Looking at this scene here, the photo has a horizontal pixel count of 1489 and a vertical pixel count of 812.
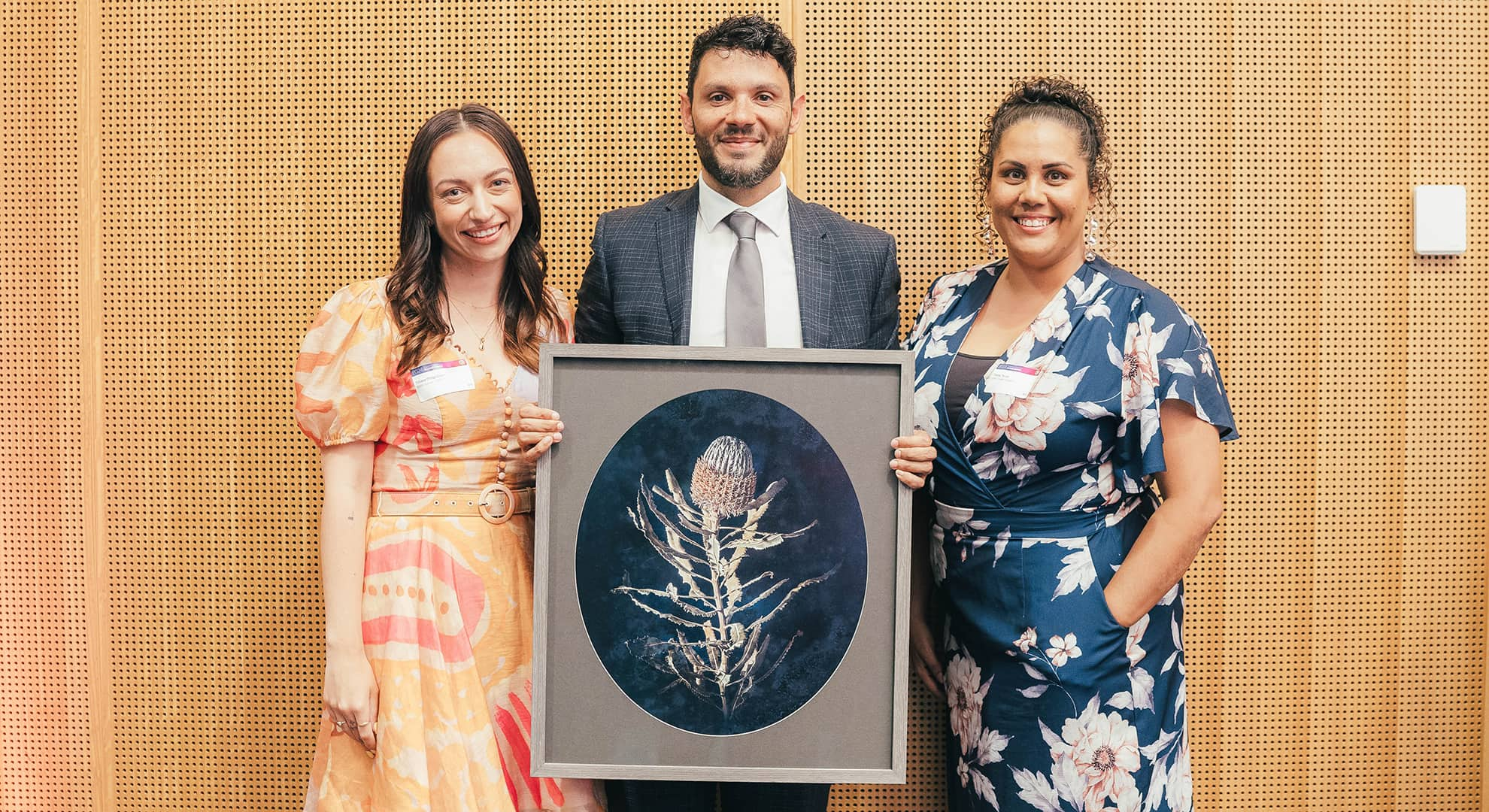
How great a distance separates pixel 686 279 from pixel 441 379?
645 millimetres

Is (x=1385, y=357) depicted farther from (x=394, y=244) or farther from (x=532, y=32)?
(x=394, y=244)

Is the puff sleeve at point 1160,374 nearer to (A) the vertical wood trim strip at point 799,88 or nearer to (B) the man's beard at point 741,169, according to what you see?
(B) the man's beard at point 741,169

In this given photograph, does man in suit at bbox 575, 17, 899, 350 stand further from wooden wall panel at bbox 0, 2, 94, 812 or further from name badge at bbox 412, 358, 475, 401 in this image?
wooden wall panel at bbox 0, 2, 94, 812

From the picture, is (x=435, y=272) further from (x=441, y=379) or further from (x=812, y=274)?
(x=812, y=274)

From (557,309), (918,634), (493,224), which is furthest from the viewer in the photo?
(918,634)

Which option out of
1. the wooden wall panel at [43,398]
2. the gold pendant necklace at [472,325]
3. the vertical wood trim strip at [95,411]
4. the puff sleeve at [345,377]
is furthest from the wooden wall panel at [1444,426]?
the wooden wall panel at [43,398]

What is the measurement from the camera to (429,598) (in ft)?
6.46

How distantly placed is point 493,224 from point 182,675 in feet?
6.59

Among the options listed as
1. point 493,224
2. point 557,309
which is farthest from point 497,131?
point 557,309

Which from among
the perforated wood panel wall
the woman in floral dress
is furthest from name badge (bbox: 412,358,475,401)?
the woman in floral dress

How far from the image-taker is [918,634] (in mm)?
2404

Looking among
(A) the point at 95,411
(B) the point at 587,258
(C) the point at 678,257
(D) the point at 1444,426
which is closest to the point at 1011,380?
(C) the point at 678,257

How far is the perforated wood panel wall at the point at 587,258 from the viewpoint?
278 centimetres

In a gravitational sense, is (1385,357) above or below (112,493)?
above
